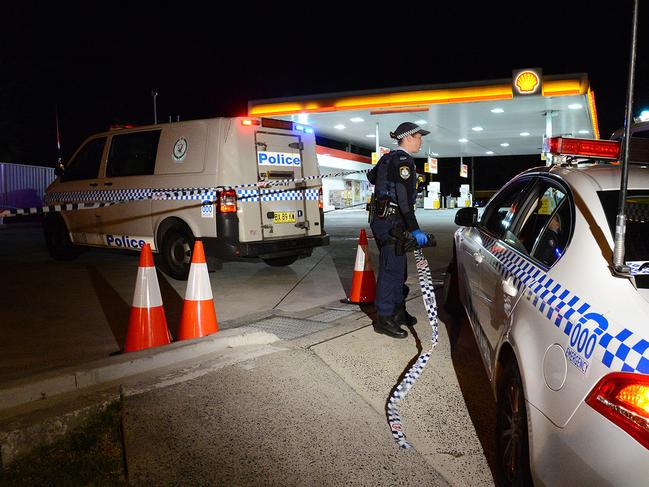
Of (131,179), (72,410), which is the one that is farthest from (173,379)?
(131,179)

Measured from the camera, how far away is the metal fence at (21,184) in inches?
808

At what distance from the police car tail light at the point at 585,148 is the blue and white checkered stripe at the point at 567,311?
2.12 ft

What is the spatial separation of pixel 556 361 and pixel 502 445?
0.72 metres

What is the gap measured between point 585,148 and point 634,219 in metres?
A: 0.58

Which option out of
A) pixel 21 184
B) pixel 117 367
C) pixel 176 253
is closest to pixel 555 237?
pixel 117 367

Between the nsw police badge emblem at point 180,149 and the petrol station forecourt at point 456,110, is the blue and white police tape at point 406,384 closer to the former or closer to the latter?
the nsw police badge emblem at point 180,149

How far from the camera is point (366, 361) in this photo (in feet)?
13.7

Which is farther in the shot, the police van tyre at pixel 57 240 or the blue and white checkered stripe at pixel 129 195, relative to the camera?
the police van tyre at pixel 57 240

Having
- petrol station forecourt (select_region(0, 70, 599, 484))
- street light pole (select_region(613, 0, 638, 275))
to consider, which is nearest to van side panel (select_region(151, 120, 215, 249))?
petrol station forecourt (select_region(0, 70, 599, 484))

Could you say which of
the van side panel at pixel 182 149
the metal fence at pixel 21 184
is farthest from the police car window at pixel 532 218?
the metal fence at pixel 21 184

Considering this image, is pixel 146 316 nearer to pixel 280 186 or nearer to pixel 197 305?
pixel 197 305

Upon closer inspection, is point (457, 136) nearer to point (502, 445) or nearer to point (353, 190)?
point (353, 190)

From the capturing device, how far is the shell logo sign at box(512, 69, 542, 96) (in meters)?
14.7

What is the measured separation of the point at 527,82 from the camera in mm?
14852
